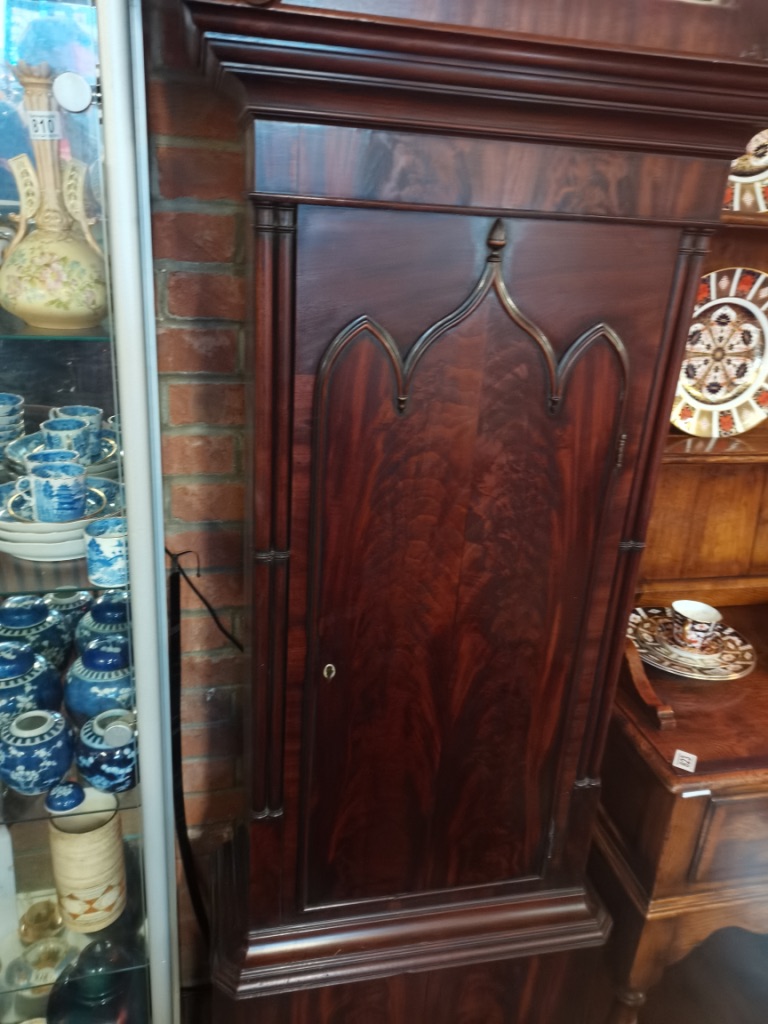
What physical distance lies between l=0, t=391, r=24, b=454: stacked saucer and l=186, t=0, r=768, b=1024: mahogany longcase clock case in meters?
0.33

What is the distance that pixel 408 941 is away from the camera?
1076 millimetres

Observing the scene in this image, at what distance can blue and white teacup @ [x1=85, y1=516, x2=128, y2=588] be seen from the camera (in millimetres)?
935

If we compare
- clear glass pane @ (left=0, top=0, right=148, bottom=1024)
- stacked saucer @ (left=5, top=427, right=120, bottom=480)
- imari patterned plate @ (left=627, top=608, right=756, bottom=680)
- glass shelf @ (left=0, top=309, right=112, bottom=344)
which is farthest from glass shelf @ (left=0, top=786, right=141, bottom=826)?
imari patterned plate @ (left=627, top=608, right=756, bottom=680)

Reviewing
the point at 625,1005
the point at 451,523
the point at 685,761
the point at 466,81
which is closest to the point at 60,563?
the point at 451,523

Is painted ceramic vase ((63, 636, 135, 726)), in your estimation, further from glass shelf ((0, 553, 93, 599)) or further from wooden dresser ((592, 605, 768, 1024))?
wooden dresser ((592, 605, 768, 1024))

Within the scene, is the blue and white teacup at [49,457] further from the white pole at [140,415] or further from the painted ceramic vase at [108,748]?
the painted ceramic vase at [108,748]

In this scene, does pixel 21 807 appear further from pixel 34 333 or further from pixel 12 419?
pixel 34 333

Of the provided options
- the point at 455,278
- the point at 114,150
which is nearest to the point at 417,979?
the point at 455,278

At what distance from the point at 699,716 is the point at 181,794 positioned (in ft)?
2.76

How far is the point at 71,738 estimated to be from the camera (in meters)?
1.04

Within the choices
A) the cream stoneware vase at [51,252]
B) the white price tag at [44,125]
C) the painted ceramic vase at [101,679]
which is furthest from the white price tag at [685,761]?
the white price tag at [44,125]

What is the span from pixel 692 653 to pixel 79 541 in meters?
1.00

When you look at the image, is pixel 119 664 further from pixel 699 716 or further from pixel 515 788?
pixel 699 716

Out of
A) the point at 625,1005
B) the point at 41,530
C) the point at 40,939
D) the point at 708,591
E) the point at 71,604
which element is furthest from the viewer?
the point at 708,591
